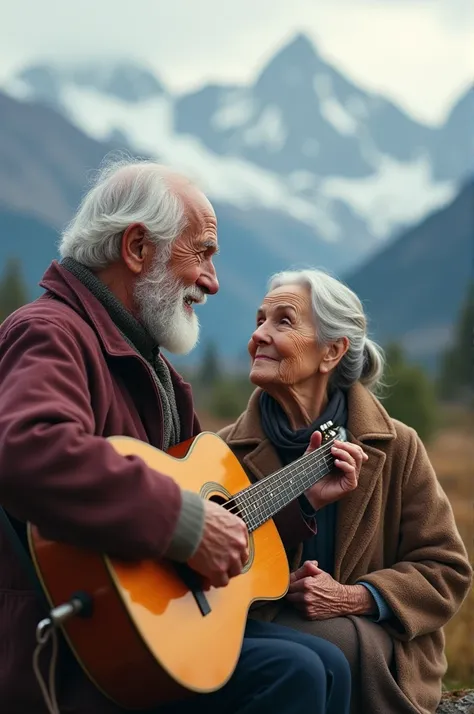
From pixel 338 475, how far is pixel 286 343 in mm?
563

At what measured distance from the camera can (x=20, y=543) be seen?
2744 millimetres

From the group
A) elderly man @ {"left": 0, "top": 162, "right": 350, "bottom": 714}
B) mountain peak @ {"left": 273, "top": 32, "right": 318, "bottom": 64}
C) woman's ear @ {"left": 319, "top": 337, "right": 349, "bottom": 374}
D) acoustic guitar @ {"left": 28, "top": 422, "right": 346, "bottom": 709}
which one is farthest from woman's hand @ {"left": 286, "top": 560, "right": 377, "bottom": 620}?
mountain peak @ {"left": 273, "top": 32, "right": 318, "bottom": 64}

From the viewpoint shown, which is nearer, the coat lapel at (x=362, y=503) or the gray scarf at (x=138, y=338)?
the gray scarf at (x=138, y=338)

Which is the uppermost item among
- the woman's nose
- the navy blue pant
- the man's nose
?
the man's nose

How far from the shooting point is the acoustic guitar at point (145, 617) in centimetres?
254

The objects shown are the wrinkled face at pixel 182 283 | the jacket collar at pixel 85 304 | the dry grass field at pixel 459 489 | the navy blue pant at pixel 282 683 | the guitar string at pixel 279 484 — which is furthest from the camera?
the dry grass field at pixel 459 489

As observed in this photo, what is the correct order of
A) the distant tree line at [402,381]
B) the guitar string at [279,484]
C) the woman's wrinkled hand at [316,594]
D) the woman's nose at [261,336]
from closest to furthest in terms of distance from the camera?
the guitar string at [279,484], the woman's wrinkled hand at [316,594], the woman's nose at [261,336], the distant tree line at [402,381]

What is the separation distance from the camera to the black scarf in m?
3.69

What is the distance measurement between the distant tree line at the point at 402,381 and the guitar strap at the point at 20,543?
2071 cm

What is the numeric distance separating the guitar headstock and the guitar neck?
0.08 ft

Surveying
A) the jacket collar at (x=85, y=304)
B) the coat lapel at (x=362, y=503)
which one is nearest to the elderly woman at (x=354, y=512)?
the coat lapel at (x=362, y=503)

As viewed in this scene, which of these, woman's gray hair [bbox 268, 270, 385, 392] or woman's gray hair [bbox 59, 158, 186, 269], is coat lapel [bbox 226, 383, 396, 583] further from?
woman's gray hair [bbox 59, 158, 186, 269]

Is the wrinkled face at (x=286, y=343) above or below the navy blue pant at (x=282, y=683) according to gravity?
above

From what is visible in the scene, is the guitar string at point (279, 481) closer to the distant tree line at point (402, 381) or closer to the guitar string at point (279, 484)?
the guitar string at point (279, 484)
